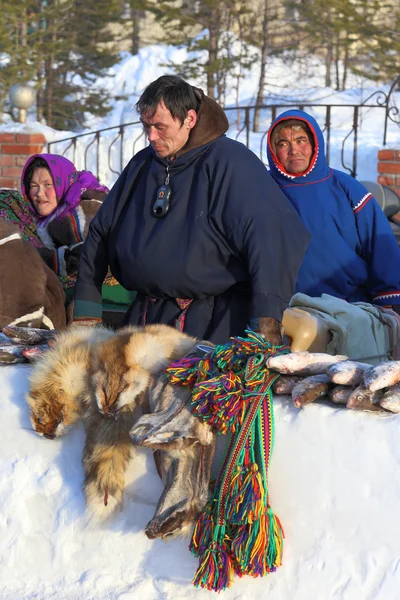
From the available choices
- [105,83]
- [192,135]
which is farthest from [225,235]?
[105,83]

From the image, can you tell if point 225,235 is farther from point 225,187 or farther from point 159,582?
point 159,582

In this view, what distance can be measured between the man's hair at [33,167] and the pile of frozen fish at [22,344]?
4.79ft

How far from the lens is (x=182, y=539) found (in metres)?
1.98

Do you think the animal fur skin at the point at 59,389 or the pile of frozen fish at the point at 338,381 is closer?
the pile of frozen fish at the point at 338,381

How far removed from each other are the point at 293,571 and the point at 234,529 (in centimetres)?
16

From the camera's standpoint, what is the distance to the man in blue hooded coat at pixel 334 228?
10.3 feet

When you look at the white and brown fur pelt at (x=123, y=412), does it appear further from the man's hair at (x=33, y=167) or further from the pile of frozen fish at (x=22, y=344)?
the man's hair at (x=33, y=167)

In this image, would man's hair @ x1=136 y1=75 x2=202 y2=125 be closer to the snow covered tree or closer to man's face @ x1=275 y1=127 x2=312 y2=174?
man's face @ x1=275 y1=127 x2=312 y2=174

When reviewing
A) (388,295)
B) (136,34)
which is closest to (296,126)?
(388,295)

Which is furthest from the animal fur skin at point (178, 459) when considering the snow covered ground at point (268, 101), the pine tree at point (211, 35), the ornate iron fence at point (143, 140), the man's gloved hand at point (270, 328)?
the pine tree at point (211, 35)

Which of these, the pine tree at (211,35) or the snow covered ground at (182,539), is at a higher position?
the pine tree at (211,35)

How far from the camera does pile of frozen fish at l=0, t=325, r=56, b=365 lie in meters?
2.41

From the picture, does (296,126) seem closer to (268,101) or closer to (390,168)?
(390,168)

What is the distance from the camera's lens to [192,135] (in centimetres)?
246
